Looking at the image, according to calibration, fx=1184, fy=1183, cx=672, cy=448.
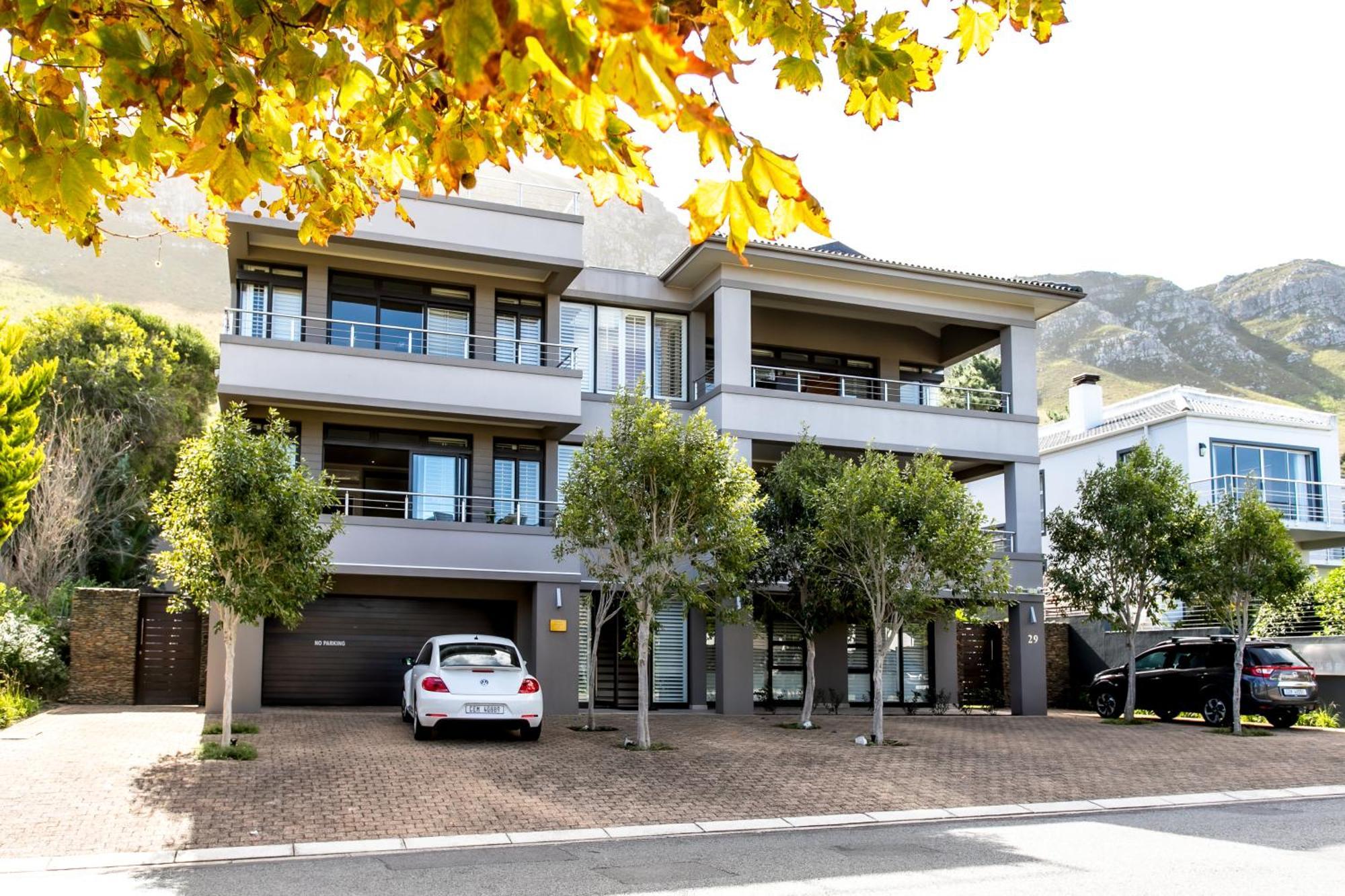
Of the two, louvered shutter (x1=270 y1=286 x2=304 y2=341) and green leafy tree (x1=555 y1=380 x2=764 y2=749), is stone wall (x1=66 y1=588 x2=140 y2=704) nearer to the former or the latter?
louvered shutter (x1=270 y1=286 x2=304 y2=341)

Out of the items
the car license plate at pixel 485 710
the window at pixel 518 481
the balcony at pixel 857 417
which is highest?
the balcony at pixel 857 417

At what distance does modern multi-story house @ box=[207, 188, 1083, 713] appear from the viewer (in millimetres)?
21500

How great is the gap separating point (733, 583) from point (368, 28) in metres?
14.3

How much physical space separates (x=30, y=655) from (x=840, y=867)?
670 inches

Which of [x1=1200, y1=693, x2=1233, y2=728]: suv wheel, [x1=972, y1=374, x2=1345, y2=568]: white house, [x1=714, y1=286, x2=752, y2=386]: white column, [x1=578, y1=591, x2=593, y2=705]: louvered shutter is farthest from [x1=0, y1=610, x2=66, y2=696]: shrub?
[x1=972, y1=374, x2=1345, y2=568]: white house

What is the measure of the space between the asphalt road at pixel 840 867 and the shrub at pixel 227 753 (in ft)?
16.8

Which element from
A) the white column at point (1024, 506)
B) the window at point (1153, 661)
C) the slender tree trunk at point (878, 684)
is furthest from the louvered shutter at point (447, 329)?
the window at point (1153, 661)

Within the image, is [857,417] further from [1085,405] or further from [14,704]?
[14,704]

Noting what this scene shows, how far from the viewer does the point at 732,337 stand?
2366 centimetres

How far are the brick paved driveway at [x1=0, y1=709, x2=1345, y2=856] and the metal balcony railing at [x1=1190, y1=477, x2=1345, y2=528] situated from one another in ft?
40.0

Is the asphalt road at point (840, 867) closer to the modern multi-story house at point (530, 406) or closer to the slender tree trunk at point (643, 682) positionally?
the slender tree trunk at point (643, 682)

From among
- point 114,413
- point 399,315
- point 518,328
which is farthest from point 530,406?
point 114,413

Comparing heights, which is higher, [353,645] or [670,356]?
[670,356]

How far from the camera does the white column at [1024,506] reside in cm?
2556
